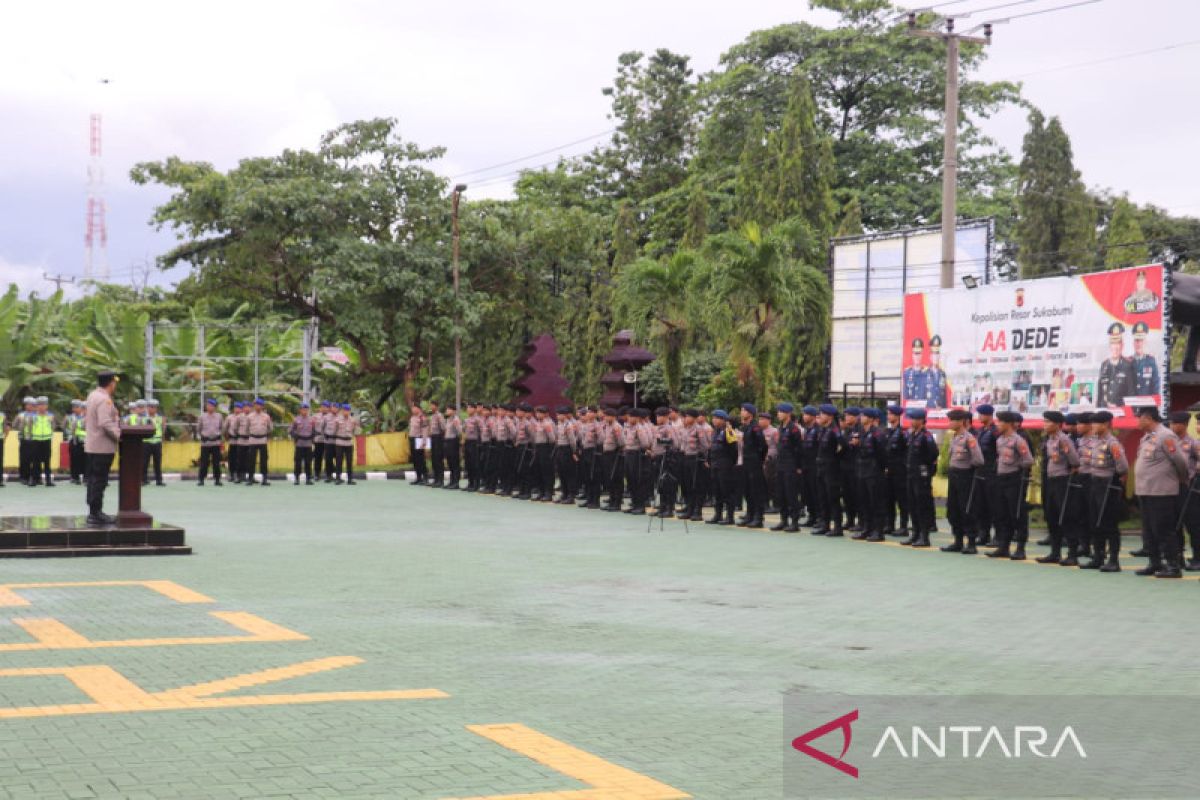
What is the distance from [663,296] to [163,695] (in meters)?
20.2

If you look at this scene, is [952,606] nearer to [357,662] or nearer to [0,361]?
[357,662]

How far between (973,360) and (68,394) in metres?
22.3

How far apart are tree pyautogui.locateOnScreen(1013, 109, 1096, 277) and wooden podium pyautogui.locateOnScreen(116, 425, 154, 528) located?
31.1 meters

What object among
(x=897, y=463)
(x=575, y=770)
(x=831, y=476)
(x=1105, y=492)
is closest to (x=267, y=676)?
(x=575, y=770)

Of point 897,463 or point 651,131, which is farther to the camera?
point 651,131

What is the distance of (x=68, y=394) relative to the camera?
1305 inches

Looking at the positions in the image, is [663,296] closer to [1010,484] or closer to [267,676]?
[1010,484]

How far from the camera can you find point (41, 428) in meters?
26.4

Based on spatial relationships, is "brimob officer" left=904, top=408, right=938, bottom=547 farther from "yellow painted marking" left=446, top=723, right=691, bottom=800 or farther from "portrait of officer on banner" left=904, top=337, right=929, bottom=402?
"yellow painted marking" left=446, top=723, right=691, bottom=800

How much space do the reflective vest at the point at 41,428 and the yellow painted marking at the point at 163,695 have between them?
1978 centimetres

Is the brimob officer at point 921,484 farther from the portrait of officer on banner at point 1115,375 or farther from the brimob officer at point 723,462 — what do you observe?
the brimob officer at point 723,462

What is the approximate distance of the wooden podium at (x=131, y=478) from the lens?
14906 mm

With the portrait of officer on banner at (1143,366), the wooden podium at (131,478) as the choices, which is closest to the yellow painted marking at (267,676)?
the wooden podium at (131,478)

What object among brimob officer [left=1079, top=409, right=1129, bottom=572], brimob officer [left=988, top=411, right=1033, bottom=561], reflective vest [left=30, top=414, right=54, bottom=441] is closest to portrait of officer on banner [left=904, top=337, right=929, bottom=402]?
brimob officer [left=988, top=411, right=1033, bottom=561]
